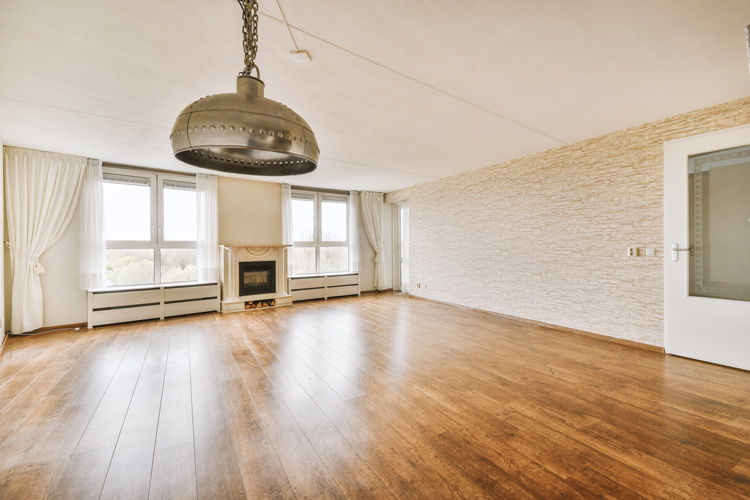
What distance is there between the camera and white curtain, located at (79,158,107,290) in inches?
187

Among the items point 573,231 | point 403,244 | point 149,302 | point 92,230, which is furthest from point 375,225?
point 92,230

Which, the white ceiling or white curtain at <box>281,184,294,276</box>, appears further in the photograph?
white curtain at <box>281,184,294,276</box>

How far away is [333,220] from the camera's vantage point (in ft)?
24.9

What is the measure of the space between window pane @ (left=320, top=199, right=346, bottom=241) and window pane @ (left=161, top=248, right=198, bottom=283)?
2816 millimetres

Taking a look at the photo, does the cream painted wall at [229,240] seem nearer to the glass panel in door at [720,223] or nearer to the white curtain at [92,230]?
the white curtain at [92,230]

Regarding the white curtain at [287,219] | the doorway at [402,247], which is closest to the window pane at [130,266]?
the white curtain at [287,219]

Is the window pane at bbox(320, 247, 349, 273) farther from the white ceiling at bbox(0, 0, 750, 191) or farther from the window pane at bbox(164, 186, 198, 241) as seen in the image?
the white ceiling at bbox(0, 0, 750, 191)

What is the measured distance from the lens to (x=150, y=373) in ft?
9.73

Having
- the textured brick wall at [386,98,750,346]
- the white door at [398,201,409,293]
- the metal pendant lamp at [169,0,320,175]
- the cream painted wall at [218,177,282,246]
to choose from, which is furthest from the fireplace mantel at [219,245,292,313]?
the metal pendant lamp at [169,0,320,175]

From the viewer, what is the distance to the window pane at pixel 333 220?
24.5ft

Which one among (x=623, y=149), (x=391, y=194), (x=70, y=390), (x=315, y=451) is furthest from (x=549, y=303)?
(x=70, y=390)

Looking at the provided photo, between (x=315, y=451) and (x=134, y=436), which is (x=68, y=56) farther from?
(x=315, y=451)

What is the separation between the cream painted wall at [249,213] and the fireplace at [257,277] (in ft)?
1.62

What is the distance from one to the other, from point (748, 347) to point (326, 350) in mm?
4248
